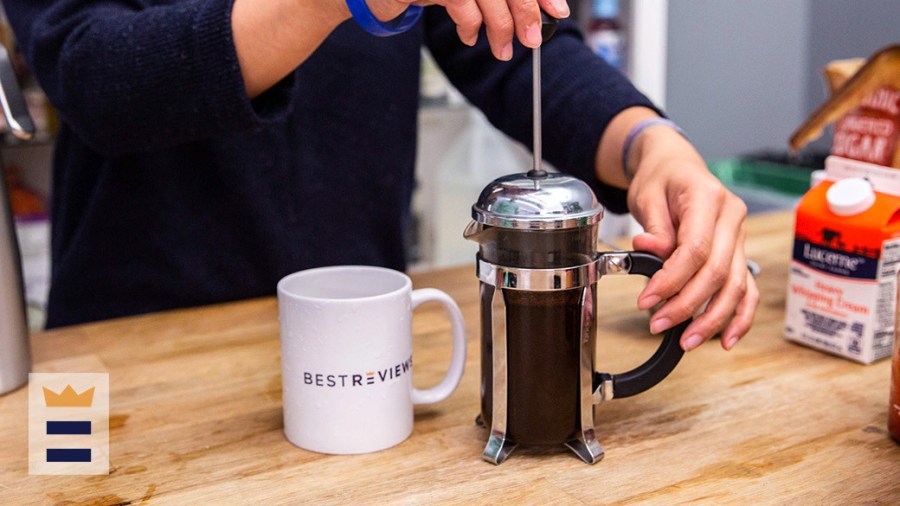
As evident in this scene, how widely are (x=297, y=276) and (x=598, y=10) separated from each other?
1.32 meters

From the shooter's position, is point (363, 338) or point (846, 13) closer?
point (363, 338)

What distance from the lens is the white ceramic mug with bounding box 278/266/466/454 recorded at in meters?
0.67

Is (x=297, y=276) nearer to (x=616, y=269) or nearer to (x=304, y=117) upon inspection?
(x=616, y=269)

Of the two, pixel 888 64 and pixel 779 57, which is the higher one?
pixel 888 64

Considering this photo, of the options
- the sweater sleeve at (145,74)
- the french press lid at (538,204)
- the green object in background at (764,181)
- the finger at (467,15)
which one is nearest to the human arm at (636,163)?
the french press lid at (538,204)

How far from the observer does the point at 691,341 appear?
2.31 ft

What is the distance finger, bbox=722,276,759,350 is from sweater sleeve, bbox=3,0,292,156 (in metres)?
0.44

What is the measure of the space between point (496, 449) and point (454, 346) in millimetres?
100

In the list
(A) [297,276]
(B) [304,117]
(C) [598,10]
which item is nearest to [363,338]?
(A) [297,276]

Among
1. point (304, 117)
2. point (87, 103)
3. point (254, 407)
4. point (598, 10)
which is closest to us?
point (254, 407)

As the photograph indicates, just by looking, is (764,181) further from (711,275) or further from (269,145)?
(711,275)

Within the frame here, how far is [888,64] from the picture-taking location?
3.10 feet

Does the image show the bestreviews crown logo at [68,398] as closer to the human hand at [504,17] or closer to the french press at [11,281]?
the french press at [11,281]

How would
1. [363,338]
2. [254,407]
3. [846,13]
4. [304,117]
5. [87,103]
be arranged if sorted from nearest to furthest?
1. [363,338]
2. [254,407]
3. [87,103]
4. [304,117]
5. [846,13]
